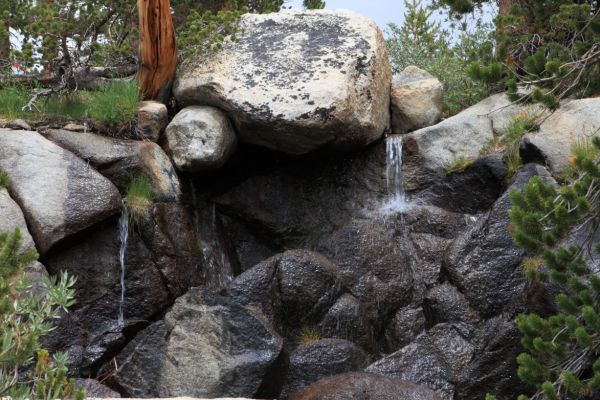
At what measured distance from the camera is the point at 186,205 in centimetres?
1125

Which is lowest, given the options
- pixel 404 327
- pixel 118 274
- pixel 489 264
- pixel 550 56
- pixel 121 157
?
pixel 404 327

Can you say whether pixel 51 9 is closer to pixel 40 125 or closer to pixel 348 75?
pixel 40 125

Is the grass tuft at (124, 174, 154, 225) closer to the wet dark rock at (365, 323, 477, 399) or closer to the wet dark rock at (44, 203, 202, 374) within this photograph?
the wet dark rock at (44, 203, 202, 374)

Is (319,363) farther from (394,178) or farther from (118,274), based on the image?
(394,178)

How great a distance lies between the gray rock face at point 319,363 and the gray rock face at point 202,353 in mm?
375

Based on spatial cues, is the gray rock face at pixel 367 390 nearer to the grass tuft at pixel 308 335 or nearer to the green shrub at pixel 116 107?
the grass tuft at pixel 308 335

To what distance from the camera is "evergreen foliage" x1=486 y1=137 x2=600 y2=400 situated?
22.3ft

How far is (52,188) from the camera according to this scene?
9906 millimetres

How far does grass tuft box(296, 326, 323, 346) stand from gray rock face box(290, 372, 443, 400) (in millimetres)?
1804

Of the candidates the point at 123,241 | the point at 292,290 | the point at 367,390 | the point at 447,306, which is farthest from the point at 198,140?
the point at 367,390

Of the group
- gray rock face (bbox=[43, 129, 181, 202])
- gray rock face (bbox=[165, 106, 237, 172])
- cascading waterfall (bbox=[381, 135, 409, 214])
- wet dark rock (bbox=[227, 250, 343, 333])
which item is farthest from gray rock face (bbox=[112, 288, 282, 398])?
cascading waterfall (bbox=[381, 135, 409, 214])

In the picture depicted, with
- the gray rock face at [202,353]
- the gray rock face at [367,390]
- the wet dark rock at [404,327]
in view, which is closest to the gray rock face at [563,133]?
the wet dark rock at [404,327]

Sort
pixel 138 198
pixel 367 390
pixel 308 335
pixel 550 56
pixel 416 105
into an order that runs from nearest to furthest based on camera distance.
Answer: pixel 367 390 → pixel 550 56 → pixel 308 335 → pixel 138 198 → pixel 416 105

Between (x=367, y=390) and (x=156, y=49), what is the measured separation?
19.2 feet
